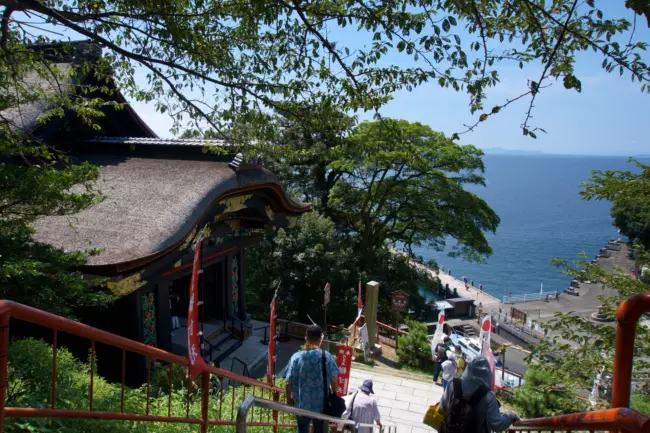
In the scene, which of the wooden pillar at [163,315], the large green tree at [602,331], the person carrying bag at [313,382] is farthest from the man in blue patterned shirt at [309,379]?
the wooden pillar at [163,315]

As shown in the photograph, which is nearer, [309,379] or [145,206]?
[309,379]

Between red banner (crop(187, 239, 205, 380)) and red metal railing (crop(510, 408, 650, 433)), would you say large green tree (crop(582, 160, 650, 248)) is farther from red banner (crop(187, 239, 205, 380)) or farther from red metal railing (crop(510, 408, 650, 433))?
red banner (crop(187, 239, 205, 380))

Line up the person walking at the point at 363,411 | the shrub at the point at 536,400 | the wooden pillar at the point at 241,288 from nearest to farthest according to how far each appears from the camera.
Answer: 1. the person walking at the point at 363,411
2. the shrub at the point at 536,400
3. the wooden pillar at the point at 241,288

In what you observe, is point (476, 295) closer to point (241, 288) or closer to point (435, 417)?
point (241, 288)

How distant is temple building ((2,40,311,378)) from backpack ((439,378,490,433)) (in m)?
3.99

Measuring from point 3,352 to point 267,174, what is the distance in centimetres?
783

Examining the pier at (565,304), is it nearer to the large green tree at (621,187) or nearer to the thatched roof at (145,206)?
the large green tree at (621,187)

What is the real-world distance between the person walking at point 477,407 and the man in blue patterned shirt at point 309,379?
1.43 meters

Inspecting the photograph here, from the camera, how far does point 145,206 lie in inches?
287

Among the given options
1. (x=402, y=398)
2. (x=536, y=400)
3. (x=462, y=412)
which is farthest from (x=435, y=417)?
(x=536, y=400)

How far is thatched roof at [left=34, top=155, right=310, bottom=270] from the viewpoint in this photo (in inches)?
249

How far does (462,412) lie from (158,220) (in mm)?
5299

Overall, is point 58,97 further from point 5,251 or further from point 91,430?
point 91,430

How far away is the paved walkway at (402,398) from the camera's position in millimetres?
8320
